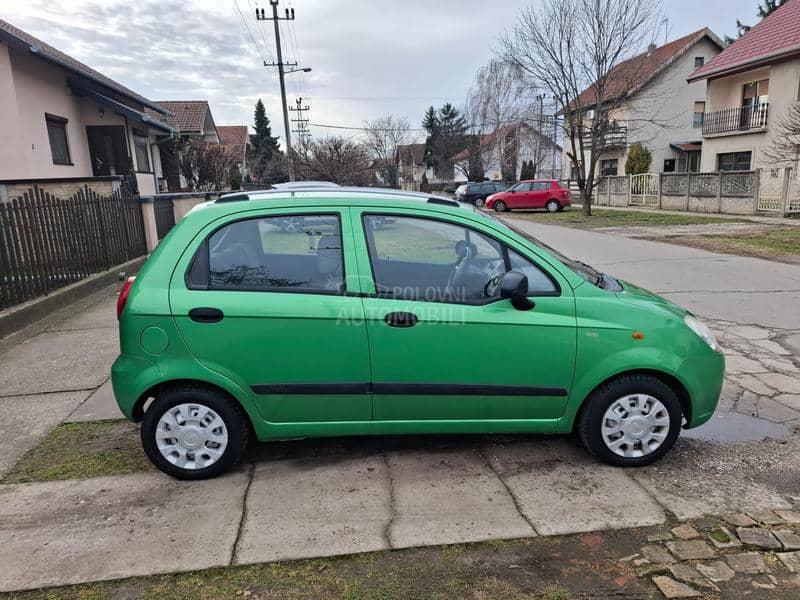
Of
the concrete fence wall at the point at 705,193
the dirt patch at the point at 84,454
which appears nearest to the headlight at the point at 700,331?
the dirt patch at the point at 84,454

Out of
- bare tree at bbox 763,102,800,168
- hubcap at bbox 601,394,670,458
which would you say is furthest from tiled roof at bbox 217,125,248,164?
hubcap at bbox 601,394,670,458

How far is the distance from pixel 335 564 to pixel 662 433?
2.12m

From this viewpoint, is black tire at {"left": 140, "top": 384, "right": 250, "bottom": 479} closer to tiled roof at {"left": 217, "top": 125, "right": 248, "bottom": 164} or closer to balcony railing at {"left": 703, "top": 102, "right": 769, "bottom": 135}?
balcony railing at {"left": 703, "top": 102, "right": 769, "bottom": 135}

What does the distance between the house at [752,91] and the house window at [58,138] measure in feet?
85.7

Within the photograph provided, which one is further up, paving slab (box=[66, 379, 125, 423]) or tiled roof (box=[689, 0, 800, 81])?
tiled roof (box=[689, 0, 800, 81])

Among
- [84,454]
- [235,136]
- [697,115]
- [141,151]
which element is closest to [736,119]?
[697,115]

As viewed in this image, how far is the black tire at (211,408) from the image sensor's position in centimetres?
324

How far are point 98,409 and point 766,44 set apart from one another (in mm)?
29910

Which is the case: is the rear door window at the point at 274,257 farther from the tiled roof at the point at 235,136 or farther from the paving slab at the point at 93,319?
the tiled roof at the point at 235,136

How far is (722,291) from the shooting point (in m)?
8.29

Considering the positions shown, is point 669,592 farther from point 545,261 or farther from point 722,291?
point 722,291

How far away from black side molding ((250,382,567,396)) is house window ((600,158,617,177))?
39.3 metres

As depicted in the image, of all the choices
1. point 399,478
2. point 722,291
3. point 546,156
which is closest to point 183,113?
point 546,156

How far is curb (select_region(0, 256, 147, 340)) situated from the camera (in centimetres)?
644
